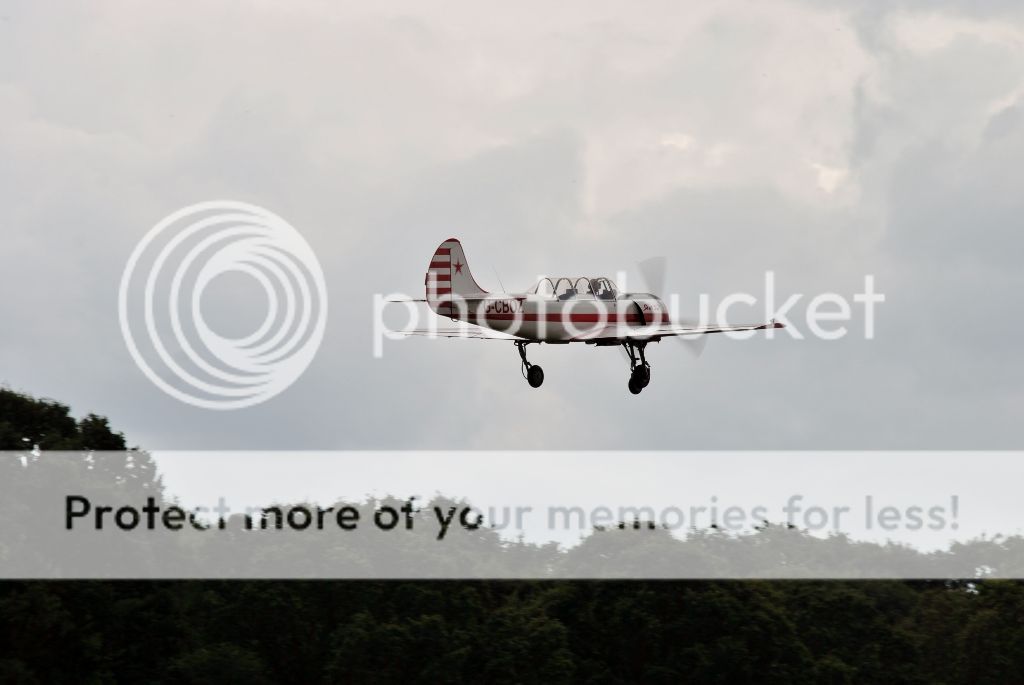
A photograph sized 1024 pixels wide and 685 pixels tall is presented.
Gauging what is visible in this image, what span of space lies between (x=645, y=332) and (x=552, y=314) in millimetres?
2465

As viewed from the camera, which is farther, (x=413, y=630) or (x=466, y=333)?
(x=413, y=630)

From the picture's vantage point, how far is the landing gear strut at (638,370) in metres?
35.2

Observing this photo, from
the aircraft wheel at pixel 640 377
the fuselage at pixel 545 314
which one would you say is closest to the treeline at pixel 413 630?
the fuselage at pixel 545 314

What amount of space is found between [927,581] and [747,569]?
35490 mm

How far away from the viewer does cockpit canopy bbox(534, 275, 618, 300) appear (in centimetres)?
3388

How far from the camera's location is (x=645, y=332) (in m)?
34.7

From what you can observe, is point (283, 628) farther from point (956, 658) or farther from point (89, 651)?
point (956, 658)

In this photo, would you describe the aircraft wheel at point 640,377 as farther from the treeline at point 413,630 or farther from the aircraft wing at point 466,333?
the treeline at point 413,630

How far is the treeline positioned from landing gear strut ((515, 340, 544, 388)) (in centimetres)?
2748

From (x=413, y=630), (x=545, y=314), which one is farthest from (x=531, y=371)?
(x=413, y=630)

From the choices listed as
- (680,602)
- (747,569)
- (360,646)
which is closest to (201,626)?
(360,646)

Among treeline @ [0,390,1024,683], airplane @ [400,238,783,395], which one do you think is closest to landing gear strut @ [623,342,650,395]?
airplane @ [400,238,783,395]

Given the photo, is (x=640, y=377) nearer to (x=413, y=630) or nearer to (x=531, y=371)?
(x=531, y=371)

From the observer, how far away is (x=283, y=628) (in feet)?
218
